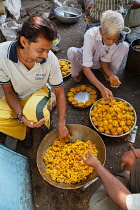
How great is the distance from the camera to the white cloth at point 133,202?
4.00 ft

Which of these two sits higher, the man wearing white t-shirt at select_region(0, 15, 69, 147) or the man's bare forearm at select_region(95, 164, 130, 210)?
the man wearing white t-shirt at select_region(0, 15, 69, 147)

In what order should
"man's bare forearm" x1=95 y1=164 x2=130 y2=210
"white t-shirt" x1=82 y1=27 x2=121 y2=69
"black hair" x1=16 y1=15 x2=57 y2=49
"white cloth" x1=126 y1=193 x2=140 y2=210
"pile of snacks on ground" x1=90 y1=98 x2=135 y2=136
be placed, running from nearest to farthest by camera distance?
1. "white cloth" x1=126 y1=193 x2=140 y2=210
2. "man's bare forearm" x1=95 y1=164 x2=130 y2=210
3. "black hair" x1=16 y1=15 x2=57 y2=49
4. "pile of snacks on ground" x1=90 y1=98 x2=135 y2=136
5. "white t-shirt" x1=82 y1=27 x2=121 y2=69

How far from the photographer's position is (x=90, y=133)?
2324mm

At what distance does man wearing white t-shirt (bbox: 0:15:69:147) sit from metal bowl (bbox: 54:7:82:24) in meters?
3.38

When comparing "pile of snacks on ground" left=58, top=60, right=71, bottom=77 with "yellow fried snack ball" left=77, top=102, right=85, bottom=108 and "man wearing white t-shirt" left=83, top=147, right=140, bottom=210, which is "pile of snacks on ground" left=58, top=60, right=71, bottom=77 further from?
"man wearing white t-shirt" left=83, top=147, right=140, bottom=210

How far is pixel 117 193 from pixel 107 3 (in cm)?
332

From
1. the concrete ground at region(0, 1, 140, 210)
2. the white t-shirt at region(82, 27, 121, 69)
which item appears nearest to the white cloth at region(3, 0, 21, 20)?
the concrete ground at region(0, 1, 140, 210)

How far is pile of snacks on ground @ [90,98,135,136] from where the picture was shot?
2436 millimetres

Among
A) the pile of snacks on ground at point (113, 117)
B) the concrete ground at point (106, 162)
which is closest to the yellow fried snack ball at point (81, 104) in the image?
the concrete ground at point (106, 162)

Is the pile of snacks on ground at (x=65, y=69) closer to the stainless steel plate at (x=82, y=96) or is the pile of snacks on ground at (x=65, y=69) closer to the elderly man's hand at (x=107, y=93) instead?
the stainless steel plate at (x=82, y=96)

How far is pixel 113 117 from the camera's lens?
2.52 metres

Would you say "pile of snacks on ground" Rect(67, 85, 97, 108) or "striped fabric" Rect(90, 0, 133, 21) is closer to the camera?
"pile of snacks on ground" Rect(67, 85, 97, 108)

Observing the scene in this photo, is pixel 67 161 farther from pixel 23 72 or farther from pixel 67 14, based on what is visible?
pixel 67 14

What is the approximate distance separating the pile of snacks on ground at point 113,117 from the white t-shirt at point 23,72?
2.63ft
